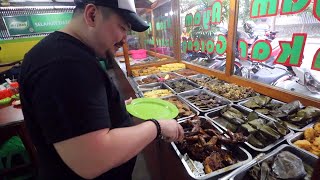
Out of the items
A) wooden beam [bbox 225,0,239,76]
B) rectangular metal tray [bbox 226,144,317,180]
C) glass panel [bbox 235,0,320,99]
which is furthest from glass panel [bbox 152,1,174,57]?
rectangular metal tray [bbox 226,144,317,180]

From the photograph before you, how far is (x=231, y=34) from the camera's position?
7.94 ft

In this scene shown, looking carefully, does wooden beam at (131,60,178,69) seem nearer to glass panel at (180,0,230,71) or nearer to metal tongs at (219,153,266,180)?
glass panel at (180,0,230,71)

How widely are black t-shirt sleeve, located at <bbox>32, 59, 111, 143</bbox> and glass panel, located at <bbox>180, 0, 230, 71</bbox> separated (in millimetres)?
2432

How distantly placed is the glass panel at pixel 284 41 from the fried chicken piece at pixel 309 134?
0.52 meters

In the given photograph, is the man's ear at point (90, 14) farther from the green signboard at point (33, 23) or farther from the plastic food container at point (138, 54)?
the green signboard at point (33, 23)

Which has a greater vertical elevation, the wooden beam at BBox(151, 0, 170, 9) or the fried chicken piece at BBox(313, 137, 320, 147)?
the wooden beam at BBox(151, 0, 170, 9)

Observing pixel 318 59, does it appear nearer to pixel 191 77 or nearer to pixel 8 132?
pixel 191 77

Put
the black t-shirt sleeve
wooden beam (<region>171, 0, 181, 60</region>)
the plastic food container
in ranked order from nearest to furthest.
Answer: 1. the black t-shirt sleeve
2. wooden beam (<region>171, 0, 181, 60</region>)
3. the plastic food container

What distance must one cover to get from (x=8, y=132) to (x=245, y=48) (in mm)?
3561

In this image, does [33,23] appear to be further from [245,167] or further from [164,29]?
[245,167]

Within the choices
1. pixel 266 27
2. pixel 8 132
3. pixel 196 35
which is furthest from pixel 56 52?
pixel 196 35

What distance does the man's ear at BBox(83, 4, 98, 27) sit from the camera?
0.74 meters

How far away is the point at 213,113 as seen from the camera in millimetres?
1927

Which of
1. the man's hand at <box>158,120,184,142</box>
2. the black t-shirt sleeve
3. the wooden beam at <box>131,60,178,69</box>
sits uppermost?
the black t-shirt sleeve
